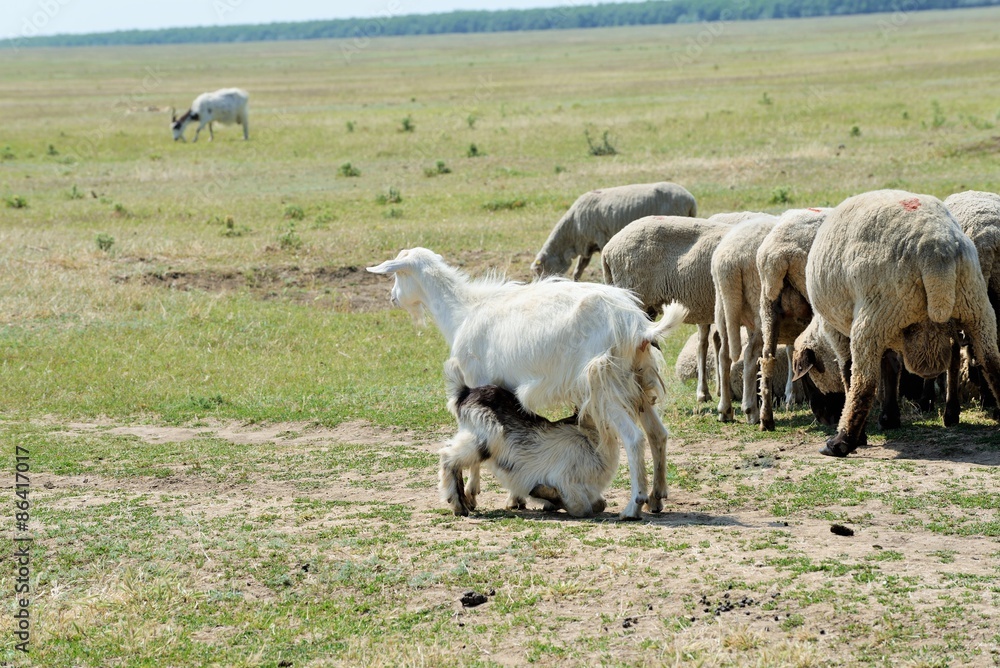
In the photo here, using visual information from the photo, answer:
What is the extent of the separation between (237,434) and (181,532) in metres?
3.72

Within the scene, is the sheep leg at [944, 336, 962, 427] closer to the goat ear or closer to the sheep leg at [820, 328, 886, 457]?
the sheep leg at [820, 328, 886, 457]

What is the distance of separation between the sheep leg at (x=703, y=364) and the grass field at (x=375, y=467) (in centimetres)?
22

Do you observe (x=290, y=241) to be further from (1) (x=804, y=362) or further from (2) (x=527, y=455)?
(2) (x=527, y=455)

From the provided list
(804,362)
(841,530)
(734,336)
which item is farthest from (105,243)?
(841,530)

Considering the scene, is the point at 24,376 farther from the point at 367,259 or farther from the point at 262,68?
the point at 262,68

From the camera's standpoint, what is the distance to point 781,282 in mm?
10805

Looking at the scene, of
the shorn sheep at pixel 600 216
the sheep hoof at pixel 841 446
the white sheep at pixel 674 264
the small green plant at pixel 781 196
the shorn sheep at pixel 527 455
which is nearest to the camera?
the shorn sheep at pixel 527 455

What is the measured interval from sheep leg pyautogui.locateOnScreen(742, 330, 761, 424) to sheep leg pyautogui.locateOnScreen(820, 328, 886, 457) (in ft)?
4.86

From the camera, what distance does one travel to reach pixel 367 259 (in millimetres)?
19875

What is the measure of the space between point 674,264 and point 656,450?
4793mm

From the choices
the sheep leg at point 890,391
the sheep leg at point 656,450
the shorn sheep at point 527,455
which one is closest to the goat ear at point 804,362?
the sheep leg at point 890,391

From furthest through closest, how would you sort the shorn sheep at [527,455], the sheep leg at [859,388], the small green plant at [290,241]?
the small green plant at [290,241], the sheep leg at [859,388], the shorn sheep at [527,455]

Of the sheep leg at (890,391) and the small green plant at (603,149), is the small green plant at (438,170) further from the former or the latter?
the sheep leg at (890,391)

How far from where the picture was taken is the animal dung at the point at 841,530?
7398 millimetres
